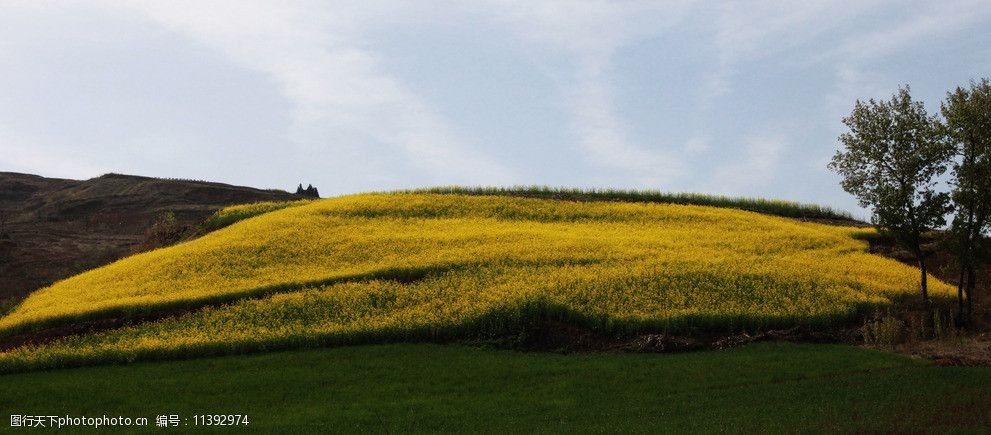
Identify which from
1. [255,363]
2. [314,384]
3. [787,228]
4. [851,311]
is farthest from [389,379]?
[787,228]

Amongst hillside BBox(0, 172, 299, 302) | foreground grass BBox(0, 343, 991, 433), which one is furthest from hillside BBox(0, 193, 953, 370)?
hillside BBox(0, 172, 299, 302)

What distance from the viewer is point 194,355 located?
1133 inches

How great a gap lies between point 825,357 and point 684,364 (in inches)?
156

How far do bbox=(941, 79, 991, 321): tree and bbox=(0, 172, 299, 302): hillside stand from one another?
1600 inches

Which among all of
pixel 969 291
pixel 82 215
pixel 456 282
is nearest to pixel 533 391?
pixel 456 282

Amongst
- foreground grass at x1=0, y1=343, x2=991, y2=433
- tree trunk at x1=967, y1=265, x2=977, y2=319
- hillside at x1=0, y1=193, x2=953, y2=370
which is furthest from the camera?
tree trunk at x1=967, y1=265, x2=977, y2=319

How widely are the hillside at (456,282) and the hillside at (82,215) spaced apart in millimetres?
9482

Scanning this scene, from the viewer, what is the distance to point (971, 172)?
34.9 meters

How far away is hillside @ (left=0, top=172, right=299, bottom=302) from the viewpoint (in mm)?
52031

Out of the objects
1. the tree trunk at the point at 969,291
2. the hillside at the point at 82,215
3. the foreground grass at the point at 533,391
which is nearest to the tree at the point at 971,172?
the tree trunk at the point at 969,291

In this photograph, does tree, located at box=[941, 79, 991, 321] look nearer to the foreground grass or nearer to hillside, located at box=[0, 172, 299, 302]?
the foreground grass

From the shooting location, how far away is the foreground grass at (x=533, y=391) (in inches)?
800

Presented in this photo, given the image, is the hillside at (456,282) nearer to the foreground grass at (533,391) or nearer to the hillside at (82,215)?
the foreground grass at (533,391)

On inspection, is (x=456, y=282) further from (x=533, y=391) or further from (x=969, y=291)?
(x=969, y=291)
